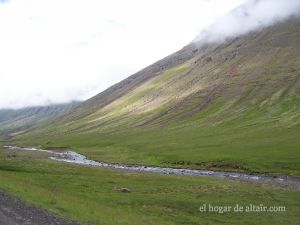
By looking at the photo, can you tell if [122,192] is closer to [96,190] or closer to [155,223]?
[96,190]

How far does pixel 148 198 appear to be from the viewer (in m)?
56.4

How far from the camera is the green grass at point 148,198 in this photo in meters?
42.6

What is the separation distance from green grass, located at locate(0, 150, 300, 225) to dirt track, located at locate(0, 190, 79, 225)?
1882mm

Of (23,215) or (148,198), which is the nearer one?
(23,215)

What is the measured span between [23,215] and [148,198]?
2400cm

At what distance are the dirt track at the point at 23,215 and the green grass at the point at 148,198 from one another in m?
1.88

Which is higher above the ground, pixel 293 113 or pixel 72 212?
pixel 293 113

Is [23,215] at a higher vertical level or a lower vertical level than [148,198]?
higher

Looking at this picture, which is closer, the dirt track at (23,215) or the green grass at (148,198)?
the dirt track at (23,215)

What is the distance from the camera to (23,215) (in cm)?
3475

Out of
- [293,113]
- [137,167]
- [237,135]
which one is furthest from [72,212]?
[293,113]

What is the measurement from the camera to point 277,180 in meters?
81.8

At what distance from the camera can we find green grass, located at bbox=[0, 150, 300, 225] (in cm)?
4262

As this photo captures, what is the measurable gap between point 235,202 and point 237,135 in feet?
347
